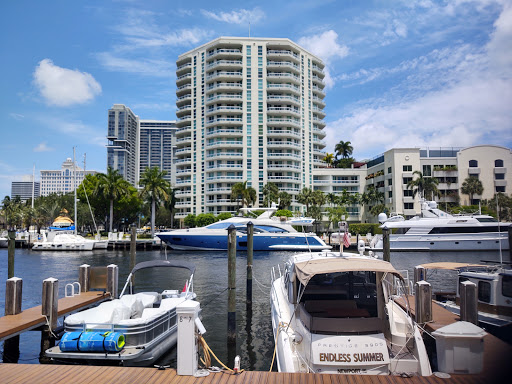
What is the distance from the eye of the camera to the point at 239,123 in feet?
254

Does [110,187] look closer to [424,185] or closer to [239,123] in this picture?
[239,123]

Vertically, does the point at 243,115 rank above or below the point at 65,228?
above

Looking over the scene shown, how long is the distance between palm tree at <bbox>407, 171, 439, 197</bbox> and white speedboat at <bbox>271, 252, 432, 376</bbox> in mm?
62940

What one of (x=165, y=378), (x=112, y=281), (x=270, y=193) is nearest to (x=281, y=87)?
(x=270, y=193)

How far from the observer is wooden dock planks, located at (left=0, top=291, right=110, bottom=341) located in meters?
10.4

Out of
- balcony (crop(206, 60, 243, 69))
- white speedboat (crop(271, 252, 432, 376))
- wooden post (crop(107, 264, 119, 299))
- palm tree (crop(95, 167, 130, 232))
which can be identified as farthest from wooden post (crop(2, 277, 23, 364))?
balcony (crop(206, 60, 243, 69))

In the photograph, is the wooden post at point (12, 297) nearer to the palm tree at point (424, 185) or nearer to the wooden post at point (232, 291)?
the wooden post at point (232, 291)

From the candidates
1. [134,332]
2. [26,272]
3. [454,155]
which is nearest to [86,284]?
[134,332]

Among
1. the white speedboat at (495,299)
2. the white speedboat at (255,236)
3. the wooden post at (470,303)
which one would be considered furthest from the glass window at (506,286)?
the white speedboat at (255,236)

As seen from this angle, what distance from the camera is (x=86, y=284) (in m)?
15.8

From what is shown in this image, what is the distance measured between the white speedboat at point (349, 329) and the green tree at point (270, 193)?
203ft

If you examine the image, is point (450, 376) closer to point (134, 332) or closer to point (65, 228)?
point (134, 332)

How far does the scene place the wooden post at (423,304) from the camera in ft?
37.4

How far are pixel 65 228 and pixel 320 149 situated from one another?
5888 centimetres
